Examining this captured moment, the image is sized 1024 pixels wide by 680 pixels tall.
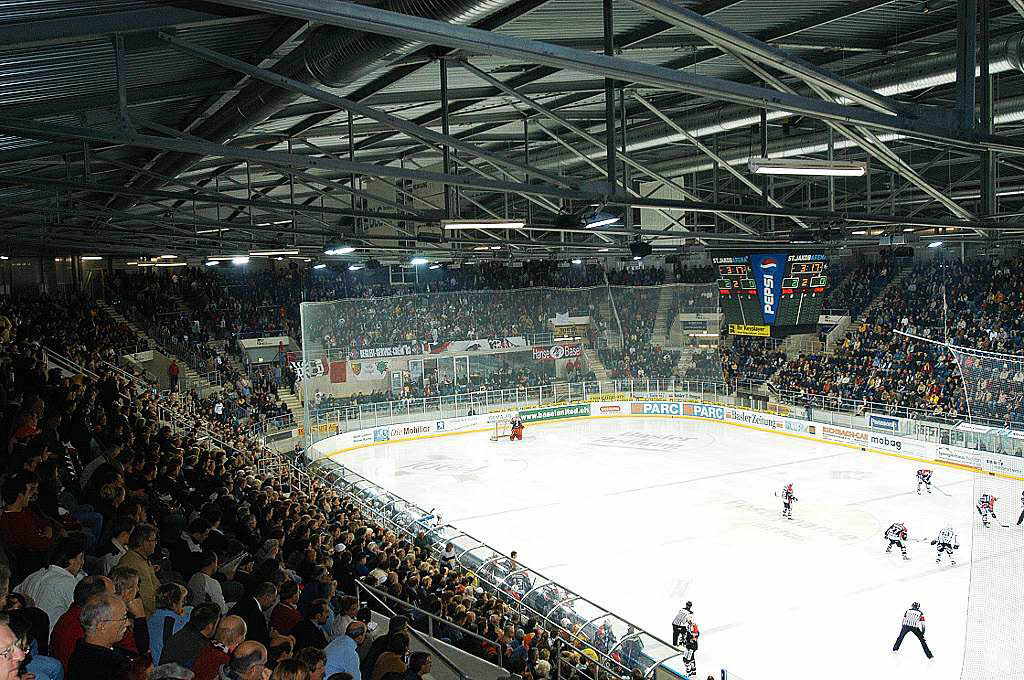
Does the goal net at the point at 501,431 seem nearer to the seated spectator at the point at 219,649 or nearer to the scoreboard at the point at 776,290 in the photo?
the scoreboard at the point at 776,290

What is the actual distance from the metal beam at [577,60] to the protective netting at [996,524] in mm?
6861

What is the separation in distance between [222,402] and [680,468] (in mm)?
14726

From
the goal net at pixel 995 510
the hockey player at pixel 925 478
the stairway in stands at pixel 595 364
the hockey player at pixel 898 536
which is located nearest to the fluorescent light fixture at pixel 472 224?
the goal net at pixel 995 510

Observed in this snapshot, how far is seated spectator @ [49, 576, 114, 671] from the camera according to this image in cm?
395

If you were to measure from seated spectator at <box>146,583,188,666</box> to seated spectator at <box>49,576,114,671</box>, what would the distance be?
1.99ft

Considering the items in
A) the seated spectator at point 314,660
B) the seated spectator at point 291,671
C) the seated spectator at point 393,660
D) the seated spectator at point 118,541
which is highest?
the seated spectator at point 118,541

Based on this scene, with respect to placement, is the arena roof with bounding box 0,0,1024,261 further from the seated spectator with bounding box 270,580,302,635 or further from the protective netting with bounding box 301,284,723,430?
the protective netting with bounding box 301,284,723,430

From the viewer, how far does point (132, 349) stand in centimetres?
2838

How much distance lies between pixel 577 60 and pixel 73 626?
13.9 ft

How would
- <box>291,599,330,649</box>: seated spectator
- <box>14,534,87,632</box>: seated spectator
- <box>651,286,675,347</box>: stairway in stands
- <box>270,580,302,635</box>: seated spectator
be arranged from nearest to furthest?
<box>14,534,87,632</box>: seated spectator, <box>291,599,330,649</box>: seated spectator, <box>270,580,302,635</box>: seated spectator, <box>651,286,675,347</box>: stairway in stands

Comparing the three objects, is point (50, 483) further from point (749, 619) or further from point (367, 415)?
point (367, 415)

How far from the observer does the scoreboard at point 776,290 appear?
28.8 m

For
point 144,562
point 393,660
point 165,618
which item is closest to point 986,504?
point 393,660

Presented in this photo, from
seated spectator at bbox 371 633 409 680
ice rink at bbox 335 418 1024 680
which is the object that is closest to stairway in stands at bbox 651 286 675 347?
ice rink at bbox 335 418 1024 680
